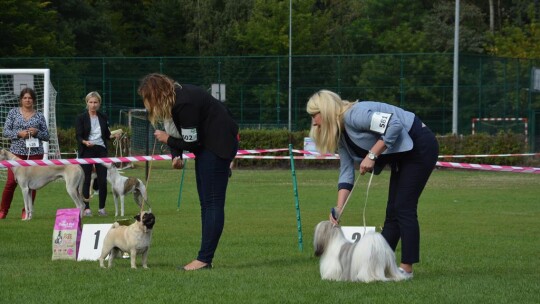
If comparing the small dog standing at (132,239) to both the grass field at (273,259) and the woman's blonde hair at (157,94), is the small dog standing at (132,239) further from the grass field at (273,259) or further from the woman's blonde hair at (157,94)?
the woman's blonde hair at (157,94)

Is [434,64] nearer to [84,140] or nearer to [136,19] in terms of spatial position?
[84,140]

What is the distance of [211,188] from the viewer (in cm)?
783

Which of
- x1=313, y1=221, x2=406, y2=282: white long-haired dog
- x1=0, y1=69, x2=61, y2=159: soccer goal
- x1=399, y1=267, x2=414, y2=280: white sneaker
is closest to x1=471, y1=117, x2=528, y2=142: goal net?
x1=0, y1=69, x2=61, y2=159: soccer goal

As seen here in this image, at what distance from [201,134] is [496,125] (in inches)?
1250

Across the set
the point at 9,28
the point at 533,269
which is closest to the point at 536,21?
the point at 9,28

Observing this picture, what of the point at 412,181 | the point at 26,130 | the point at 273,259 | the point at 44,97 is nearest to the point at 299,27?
the point at 44,97

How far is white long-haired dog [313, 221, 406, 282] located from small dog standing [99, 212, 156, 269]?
145 cm

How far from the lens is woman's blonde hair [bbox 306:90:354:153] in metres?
7.06

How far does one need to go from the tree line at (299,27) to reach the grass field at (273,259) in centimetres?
4014

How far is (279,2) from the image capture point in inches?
2447

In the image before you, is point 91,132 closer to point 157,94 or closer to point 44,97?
point 44,97

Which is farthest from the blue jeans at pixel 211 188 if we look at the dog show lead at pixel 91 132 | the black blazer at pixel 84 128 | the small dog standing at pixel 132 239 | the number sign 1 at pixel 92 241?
the black blazer at pixel 84 128

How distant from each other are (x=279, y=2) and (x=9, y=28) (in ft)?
59.3

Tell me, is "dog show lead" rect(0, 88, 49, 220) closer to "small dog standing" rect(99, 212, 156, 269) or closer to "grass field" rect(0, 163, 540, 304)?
"grass field" rect(0, 163, 540, 304)
